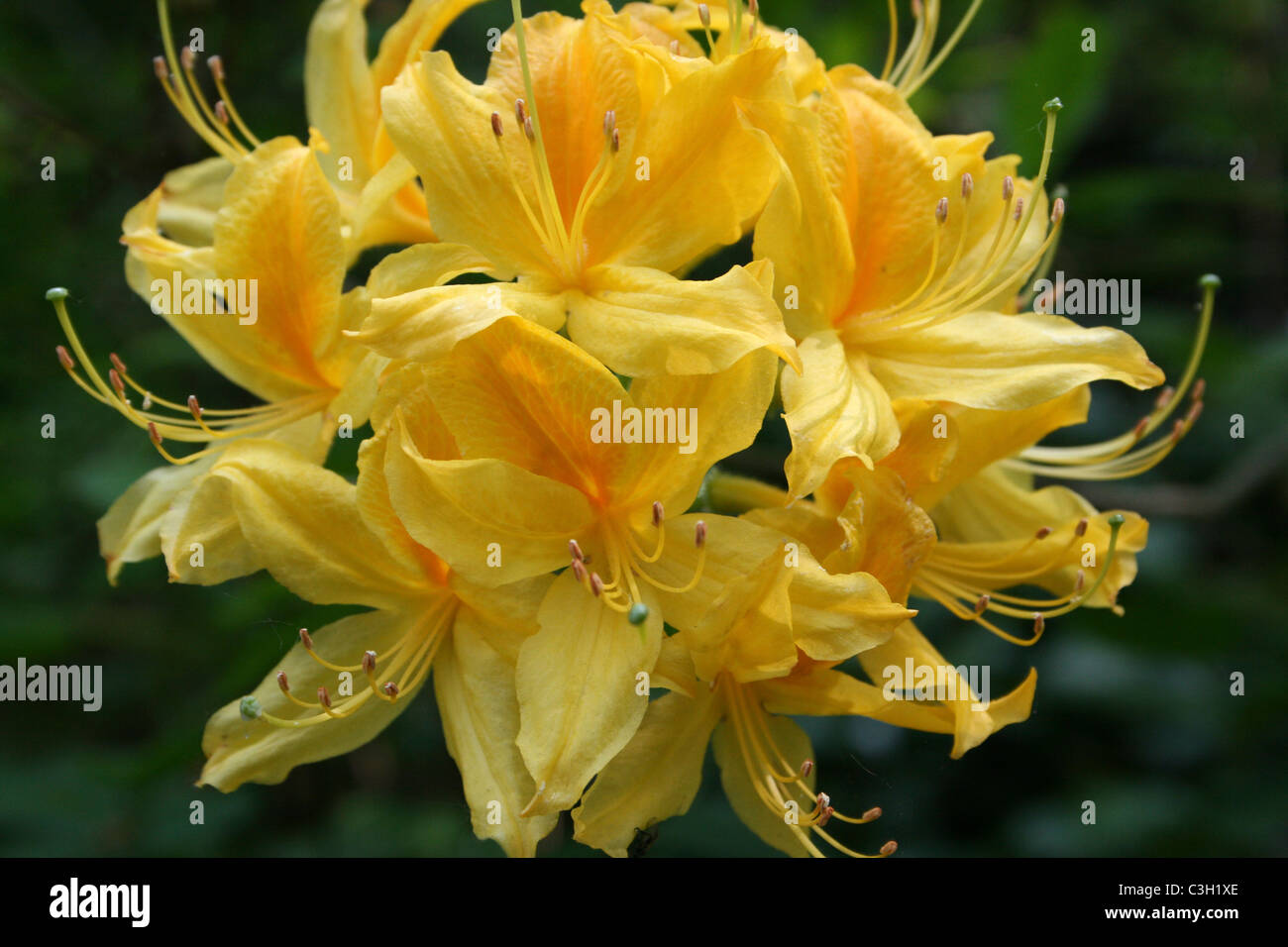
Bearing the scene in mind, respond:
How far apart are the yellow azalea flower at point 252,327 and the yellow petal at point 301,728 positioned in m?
0.21

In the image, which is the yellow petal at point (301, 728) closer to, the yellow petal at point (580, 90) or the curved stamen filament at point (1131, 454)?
the yellow petal at point (580, 90)

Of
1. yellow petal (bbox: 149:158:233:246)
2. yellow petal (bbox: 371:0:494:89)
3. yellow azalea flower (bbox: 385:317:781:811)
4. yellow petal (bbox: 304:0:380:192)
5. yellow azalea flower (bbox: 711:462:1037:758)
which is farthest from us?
yellow petal (bbox: 149:158:233:246)

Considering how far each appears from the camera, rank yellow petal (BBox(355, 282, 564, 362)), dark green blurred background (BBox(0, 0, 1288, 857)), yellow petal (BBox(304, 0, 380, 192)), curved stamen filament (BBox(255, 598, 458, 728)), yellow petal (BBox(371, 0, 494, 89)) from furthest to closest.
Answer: dark green blurred background (BBox(0, 0, 1288, 857)) → yellow petal (BBox(304, 0, 380, 192)) → yellow petal (BBox(371, 0, 494, 89)) → curved stamen filament (BBox(255, 598, 458, 728)) → yellow petal (BBox(355, 282, 564, 362))

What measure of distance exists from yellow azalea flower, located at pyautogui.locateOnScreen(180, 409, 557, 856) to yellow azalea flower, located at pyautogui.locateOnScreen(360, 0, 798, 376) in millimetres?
324

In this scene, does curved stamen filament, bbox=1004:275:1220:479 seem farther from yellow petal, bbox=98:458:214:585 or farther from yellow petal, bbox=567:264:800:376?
yellow petal, bbox=98:458:214:585

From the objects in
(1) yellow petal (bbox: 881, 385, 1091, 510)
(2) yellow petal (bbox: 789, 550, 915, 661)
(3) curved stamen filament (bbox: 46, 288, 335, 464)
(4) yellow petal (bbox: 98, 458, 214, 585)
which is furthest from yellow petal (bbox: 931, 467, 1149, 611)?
(4) yellow petal (bbox: 98, 458, 214, 585)

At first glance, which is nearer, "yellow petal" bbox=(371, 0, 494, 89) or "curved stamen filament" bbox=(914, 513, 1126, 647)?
"curved stamen filament" bbox=(914, 513, 1126, 647)

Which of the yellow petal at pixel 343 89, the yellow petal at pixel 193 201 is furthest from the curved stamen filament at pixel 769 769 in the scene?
the yellow petal at pixel 193 201

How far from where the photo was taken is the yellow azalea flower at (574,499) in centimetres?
177

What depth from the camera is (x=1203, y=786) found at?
372cm

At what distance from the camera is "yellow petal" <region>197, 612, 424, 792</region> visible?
2.10 m
